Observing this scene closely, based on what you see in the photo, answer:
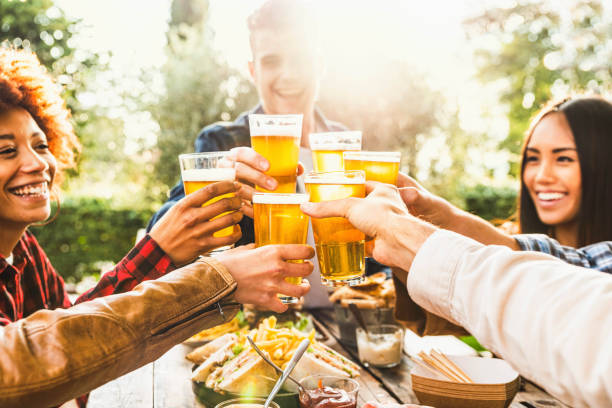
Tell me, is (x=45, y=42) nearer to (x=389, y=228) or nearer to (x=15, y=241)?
(x=15, y=241)

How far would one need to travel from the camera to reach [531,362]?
1186mm

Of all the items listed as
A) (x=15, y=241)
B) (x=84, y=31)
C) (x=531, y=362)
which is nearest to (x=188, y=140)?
(x=84, y=31)

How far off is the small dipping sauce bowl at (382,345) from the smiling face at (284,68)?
1961 mm

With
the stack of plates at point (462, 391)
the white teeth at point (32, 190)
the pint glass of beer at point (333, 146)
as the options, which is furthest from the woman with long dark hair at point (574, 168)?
the white teeth at point (32, 190)

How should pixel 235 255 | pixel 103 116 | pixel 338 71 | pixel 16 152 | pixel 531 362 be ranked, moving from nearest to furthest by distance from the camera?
pixel 531 362
pixel 235 255
pixel 16 152
pixel 338 71
pixel 103 116

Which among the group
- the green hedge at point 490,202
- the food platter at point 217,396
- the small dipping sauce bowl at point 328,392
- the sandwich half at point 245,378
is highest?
the small dipping sauce bowl at point 328,392

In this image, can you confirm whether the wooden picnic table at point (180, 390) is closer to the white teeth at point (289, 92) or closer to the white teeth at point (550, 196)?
the white teeth at point (550, 196)

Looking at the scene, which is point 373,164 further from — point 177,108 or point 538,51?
point 538,51

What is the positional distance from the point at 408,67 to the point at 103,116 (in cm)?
923

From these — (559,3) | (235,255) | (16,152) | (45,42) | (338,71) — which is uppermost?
(559,3)

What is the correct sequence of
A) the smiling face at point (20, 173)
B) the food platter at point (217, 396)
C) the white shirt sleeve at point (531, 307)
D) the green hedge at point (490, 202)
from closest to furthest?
the white shirt sleeve at point (531, 307) → the food platter at point (217, 396) → the smiling face at point (20, 173) → the green hedge at point (490, 202)

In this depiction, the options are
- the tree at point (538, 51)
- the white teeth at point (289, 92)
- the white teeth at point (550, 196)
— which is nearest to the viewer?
the white teeth at point (550, 196)

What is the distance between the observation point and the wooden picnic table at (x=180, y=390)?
214 cm

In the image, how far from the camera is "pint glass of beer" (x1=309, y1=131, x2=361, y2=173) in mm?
1795
